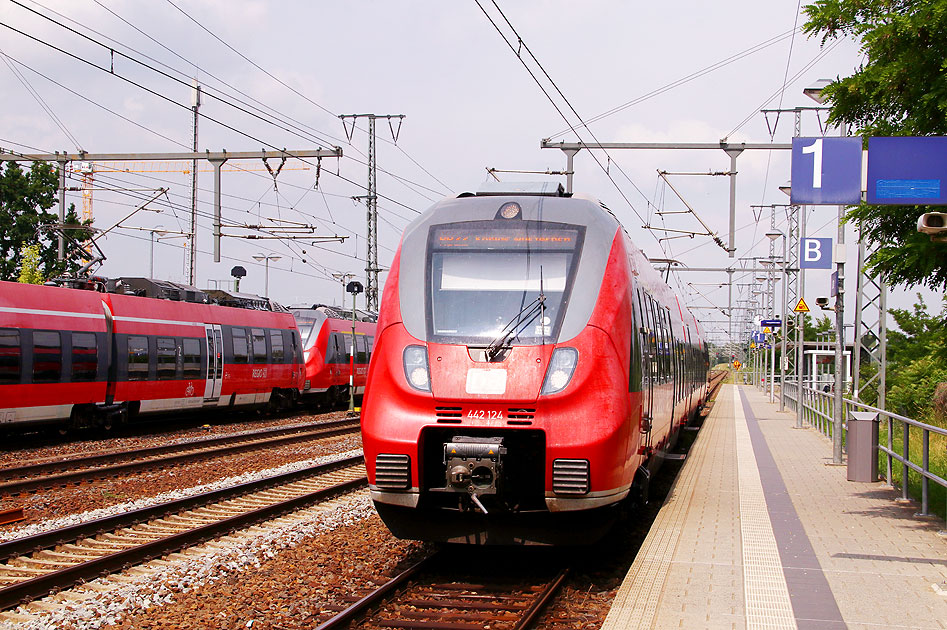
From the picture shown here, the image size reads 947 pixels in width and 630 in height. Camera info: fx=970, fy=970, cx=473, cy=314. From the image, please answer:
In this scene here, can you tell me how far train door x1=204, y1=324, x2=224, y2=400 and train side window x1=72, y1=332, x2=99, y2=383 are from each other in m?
4.60

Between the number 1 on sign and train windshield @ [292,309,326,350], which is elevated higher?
the number 1 on sign

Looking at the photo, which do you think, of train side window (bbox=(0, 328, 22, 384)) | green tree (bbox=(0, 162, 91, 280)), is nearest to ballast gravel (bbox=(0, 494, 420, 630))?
train side window (bbox=(0, 328, 22, 384))

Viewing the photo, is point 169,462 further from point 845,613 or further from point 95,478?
point 845,613

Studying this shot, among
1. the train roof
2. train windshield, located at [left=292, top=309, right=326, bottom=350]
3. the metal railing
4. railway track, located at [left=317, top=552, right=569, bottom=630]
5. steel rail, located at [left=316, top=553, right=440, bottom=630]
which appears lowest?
railway track, located at [left=317, top=552, right=569, bottom=630]

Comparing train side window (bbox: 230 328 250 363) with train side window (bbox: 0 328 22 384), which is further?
train side window (bbox: 230 328 250 363)

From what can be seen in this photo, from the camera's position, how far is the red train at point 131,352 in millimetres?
17297

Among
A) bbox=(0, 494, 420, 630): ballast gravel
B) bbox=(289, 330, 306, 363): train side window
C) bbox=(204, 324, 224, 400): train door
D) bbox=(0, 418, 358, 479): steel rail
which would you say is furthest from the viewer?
bbox=(289, 330, 306, 363): train side window

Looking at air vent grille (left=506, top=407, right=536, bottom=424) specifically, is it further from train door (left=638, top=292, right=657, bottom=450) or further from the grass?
the grass

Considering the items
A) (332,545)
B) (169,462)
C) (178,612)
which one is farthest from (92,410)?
(178,612)

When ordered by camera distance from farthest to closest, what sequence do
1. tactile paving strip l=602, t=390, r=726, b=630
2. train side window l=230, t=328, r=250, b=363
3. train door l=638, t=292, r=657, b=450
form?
train side window l=230, t=328, r=250, b=363
train door l=638, t=292, r=657, b=450
tactile paving strip l=602, t=390, r=726, b=630

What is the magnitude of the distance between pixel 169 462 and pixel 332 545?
7.09m

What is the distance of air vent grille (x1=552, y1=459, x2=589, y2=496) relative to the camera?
7309 millimetres

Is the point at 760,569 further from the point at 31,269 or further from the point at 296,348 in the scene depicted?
the point at 31,269

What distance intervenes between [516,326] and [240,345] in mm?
18692
